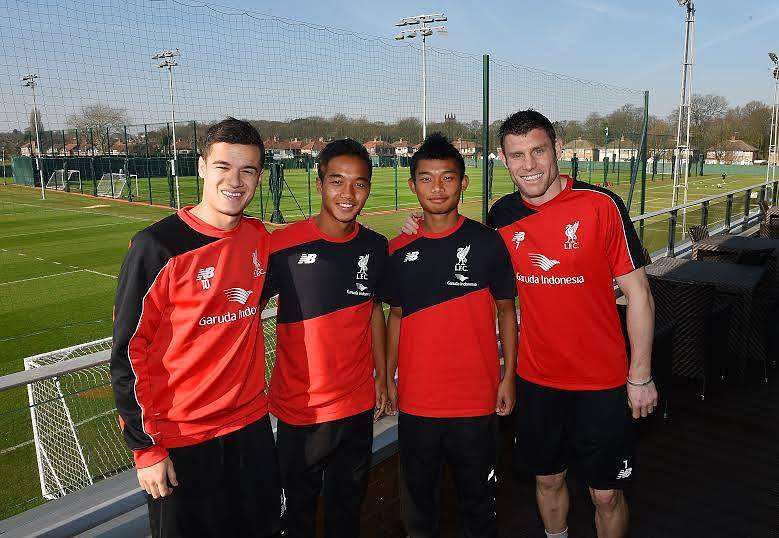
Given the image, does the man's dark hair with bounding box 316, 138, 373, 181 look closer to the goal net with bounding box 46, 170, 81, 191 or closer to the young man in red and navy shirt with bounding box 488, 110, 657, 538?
the young man in red and navy shirt with bounding box 488, 110, 657, 538

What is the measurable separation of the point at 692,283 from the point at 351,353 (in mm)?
3174

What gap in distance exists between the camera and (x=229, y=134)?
2094mm

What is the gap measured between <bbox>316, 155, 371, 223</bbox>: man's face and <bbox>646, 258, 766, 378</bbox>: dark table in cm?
314

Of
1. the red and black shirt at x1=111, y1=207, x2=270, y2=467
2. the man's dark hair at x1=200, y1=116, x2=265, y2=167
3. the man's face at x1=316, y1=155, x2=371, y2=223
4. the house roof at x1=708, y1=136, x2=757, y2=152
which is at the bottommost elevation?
the red and black shirt at x1=111, y1=207, x2=270, y2=467

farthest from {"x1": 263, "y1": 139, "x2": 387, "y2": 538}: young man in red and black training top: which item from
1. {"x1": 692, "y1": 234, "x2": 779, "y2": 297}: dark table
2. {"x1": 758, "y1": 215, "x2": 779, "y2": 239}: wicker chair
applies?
{"x1": 758, "y1": 215, "x2": 779, "y2": 239}: wicker chair

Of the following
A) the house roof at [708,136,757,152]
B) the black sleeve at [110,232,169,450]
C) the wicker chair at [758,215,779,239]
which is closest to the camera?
the black sleeve at [110,232,169,450]

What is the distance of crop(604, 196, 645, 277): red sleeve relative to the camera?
248 centimetres

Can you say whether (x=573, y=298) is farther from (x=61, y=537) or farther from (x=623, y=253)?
(x=61, y=537)

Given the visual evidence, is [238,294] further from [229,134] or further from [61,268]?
[61,268]

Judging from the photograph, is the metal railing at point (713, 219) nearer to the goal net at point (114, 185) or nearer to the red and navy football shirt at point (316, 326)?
→ the red and navy football shirt at point (316, 326)

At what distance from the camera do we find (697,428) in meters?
3.91

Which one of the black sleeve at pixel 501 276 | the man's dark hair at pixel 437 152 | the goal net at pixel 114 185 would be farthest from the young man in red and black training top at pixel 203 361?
the goal net at pixel 114 185

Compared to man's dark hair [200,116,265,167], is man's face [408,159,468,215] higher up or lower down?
lower down

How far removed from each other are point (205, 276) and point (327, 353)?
612 millimetres
